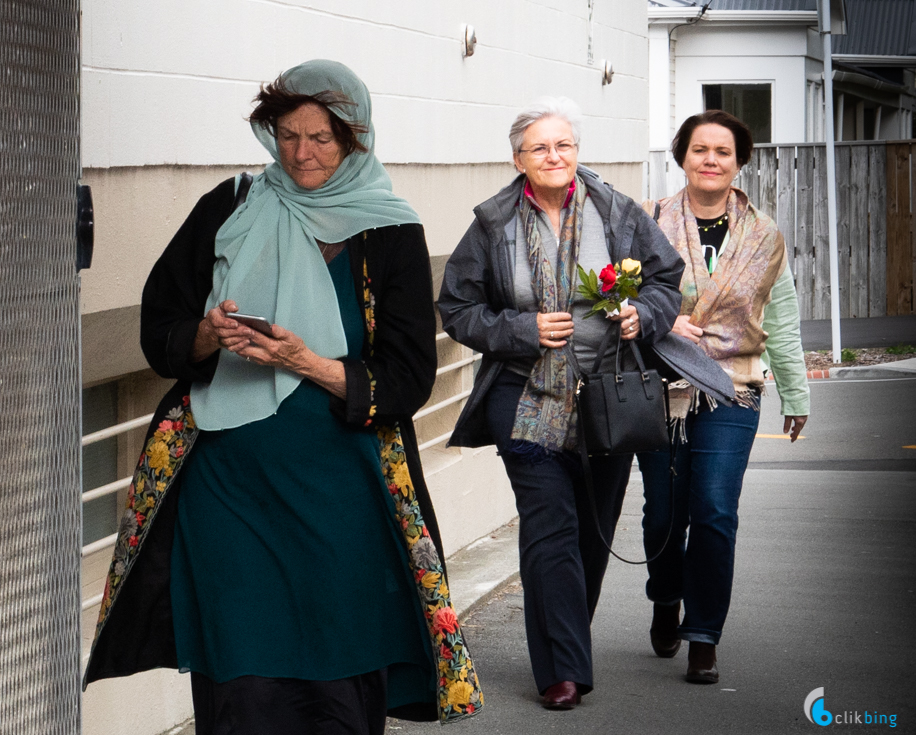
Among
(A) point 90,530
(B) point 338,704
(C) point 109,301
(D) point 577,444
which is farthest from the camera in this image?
(D) point 577,444

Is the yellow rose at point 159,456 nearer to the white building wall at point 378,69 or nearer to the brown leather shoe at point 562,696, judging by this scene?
the white building wall at point 378,69

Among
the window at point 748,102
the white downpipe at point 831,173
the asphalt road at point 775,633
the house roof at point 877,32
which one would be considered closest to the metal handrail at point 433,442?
the asphalt road at point 775,633

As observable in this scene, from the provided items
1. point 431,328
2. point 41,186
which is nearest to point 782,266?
point 431,328

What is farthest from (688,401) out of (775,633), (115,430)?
(115,430)

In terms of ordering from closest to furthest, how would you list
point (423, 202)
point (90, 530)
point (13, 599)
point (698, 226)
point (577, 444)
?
point (13, 599)
point (90, 530)
point (577, 444)
point (698, 226)
point (423, 202)

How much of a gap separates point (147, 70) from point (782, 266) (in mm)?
2561

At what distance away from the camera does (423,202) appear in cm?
652

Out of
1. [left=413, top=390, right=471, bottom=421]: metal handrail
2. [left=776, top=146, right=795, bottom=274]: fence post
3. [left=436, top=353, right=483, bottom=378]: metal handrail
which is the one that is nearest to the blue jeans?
[left=413, top=390, right=471, bottom=421]: metal handrail

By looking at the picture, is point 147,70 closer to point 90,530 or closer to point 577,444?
point 90,530

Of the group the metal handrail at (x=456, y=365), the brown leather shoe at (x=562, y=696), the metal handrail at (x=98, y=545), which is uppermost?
the metal handrail at (x=456, y=365)

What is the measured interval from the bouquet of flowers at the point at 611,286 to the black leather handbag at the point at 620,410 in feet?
0.60

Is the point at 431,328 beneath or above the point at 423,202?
beneath

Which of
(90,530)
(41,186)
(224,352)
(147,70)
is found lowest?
(90,530)

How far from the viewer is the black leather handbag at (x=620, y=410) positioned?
4.83 m
